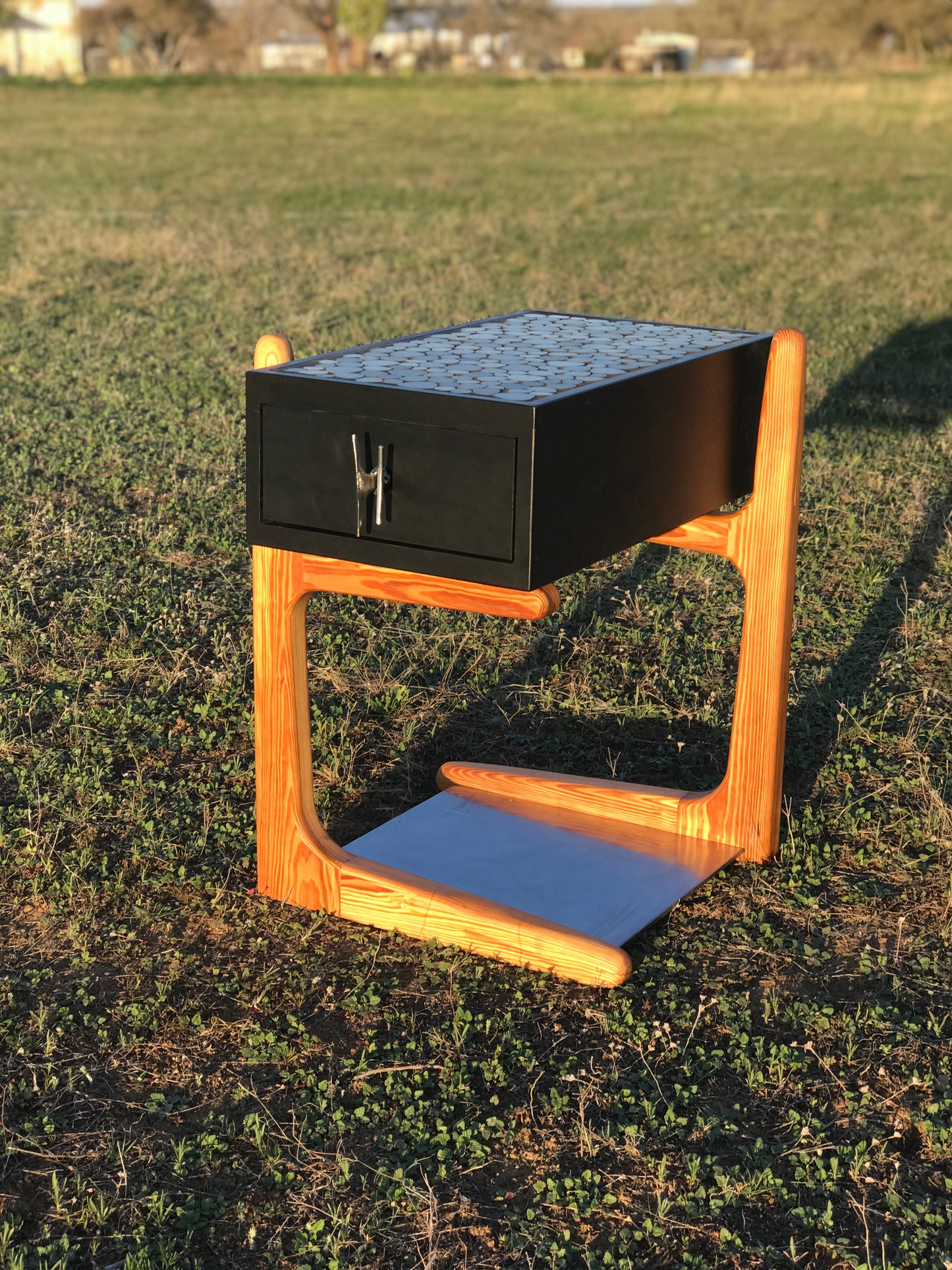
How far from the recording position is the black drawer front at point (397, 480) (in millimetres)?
2498

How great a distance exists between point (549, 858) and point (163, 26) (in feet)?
247

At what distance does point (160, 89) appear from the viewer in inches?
1369

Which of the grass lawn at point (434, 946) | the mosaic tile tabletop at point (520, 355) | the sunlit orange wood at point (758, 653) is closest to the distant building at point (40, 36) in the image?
the grass lawn at point (434, 946)

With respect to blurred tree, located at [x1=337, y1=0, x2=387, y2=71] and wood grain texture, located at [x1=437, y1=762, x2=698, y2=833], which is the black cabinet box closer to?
wood grain texture, located at [x1=437, y1=762, x2=698, y2=833]

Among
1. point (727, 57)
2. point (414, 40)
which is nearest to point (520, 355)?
point (727, 57)

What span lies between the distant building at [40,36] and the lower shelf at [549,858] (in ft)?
256

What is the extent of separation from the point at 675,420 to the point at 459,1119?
1.42 metres

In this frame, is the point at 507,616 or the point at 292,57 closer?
the point at 507,616

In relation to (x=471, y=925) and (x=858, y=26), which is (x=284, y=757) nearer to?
(x=471, y=925)

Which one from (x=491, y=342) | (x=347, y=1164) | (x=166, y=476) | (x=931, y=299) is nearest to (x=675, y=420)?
(x=491, y=342)

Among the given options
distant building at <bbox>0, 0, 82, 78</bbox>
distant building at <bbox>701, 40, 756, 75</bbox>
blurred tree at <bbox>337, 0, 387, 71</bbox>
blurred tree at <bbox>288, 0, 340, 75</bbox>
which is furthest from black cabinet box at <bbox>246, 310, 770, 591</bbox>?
distant building at <bbox>0, 0, 82, 78</bbox>

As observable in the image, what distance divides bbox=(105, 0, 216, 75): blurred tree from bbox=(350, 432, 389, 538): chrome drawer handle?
7095cm

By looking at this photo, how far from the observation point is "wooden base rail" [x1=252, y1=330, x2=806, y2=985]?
2.90 metres

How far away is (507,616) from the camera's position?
10.4ft
